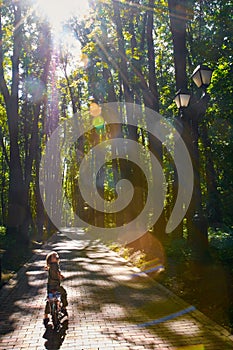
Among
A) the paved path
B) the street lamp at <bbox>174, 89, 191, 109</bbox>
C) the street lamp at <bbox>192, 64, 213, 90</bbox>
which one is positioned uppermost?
the street lamp at <bbox>192, 64, 213, 90</bbox>

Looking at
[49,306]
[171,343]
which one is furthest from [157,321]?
[49,306]

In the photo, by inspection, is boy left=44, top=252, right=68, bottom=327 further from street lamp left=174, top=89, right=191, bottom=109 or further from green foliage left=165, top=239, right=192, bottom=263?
green foliage left=165, top=239, right=192, bottom=263

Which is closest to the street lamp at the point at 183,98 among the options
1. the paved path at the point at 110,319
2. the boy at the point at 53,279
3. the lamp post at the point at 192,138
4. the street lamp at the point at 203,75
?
the lamp post at the point at 192,138

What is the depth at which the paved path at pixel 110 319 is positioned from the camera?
6.74m

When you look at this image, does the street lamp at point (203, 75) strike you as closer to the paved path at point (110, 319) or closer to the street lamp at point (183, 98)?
the street lamp at point (183, 98)

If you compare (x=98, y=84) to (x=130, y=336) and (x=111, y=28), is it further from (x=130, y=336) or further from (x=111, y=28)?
(x=130, y=336)

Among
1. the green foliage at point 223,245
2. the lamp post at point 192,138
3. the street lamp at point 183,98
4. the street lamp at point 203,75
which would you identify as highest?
the street lamp at point 203,75

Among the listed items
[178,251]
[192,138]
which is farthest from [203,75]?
[178,251]

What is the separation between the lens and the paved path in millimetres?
6742

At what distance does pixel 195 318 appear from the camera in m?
7.96

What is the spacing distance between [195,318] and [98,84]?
19.7 m

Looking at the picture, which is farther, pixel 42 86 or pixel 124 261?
pixel 42 86

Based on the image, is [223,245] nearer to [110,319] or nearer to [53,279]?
[110,319]

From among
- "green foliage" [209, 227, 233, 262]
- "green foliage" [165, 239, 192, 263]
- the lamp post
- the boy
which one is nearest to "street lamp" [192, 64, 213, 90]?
the lamp post
